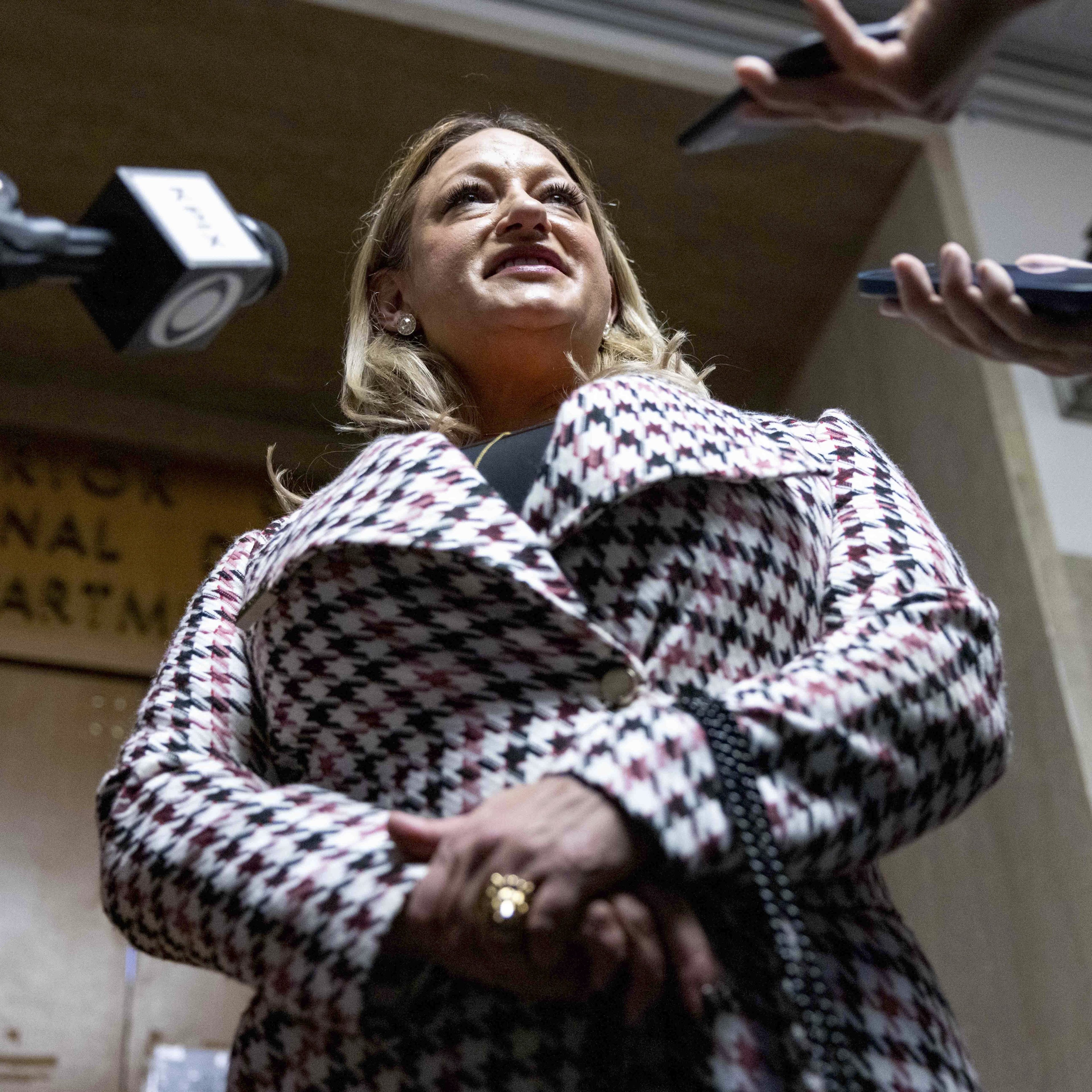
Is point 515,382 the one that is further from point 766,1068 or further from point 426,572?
point 766,1068

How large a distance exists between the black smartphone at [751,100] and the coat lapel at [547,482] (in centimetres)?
21

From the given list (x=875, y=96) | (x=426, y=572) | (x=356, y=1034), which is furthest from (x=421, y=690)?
(x=875, y=96)

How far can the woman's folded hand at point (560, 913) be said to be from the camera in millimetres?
679

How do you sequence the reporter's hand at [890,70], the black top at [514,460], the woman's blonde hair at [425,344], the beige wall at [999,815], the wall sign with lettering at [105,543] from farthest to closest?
the wall sign with lettering at [105,543]
the beige wall at [999,815]
the woman's blonde hair at [425,344]
the black top at [514,460]
the reporter's hand at [890,70]

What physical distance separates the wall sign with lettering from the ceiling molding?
4.06 ft

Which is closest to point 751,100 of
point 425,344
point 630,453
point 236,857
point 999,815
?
point 630,453

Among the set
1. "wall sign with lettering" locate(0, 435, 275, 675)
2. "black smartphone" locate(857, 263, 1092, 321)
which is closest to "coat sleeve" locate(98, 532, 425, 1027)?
"black smartphone" locate(857, 263, 1092, 321)

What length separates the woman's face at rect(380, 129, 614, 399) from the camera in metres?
1.20

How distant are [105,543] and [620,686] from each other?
102 inches

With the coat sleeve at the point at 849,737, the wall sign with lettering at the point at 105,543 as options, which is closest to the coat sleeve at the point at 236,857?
the coat sleeve at the point at 849,737

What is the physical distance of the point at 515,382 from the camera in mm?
1220

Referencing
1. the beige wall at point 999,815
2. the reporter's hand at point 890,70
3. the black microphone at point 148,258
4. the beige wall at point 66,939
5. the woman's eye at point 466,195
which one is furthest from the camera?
the beige wall at point 66,939

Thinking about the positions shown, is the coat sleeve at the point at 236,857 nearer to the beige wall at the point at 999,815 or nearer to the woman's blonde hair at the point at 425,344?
the woman's blonde hair at the point at 425,344

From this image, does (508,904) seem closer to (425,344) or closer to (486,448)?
(486,448)
